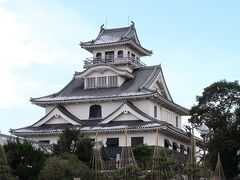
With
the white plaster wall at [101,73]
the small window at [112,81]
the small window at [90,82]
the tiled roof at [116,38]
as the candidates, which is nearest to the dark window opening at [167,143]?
the small window at [112,81]

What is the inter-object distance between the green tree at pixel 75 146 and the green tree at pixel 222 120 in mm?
11216

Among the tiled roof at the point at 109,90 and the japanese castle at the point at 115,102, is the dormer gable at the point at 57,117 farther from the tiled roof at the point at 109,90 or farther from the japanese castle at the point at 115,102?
the tiled roof at the point at 109,90

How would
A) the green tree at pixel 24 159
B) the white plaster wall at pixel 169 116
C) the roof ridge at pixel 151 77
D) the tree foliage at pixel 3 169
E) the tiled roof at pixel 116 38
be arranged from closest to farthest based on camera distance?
the tree foliage at pixel 3 169
the green tree at pixel 24 159
the roof ridge at pixel 151 77
the white plaster wall at pixel 169 116
the tiled roof at pixel 116 38

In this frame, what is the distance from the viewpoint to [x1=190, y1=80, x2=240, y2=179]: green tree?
46.4m

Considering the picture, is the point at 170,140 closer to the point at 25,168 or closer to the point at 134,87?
the point at 134,87

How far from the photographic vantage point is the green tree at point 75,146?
3791 cm

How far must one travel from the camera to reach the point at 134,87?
5528 centimetres

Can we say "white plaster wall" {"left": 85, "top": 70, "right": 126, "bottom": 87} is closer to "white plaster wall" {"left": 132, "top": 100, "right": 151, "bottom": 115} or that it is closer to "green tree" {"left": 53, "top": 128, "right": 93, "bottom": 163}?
"white plaster wall" {"left": 132, "top": 100, "right": 151, "bottom": 115}

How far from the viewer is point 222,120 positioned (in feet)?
157

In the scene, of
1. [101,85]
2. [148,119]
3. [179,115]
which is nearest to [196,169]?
[148,119]

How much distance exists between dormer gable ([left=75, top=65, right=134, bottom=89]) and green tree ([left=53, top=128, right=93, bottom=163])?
18.1 m

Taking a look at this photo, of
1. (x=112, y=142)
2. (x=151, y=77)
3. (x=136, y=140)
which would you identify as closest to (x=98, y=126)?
(x=112, y=142)

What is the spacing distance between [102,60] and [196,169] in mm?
27185

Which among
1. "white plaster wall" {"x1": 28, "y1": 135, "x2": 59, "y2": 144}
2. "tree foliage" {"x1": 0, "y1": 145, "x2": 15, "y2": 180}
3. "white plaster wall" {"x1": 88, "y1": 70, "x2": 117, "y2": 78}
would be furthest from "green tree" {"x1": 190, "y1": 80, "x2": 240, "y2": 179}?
"tree foliage" {"x1": 0, "y1": 145, "x2": 15, "y2": 180}
